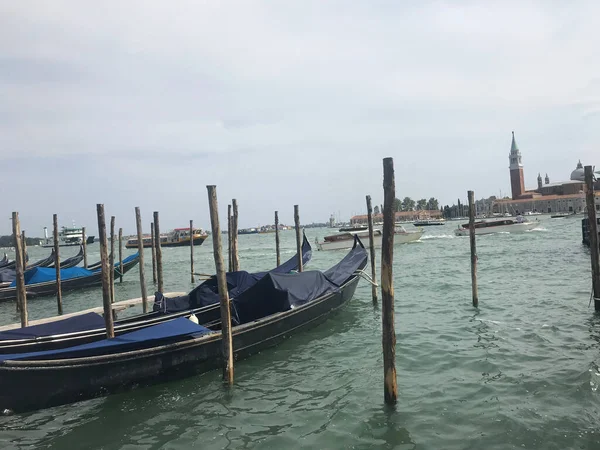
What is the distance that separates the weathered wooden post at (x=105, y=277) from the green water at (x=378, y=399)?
4.40ft

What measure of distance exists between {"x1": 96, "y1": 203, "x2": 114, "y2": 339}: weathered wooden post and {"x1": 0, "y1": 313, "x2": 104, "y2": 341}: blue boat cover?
1.59 ft

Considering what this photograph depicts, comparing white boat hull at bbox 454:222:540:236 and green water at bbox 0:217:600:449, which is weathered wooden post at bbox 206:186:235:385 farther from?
white boat hull at bbox 454:222:540:236

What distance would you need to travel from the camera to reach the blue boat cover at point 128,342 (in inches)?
212

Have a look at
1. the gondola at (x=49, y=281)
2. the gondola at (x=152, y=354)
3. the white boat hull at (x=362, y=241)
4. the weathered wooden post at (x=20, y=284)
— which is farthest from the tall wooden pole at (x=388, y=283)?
the white boat hull at (x=362, y=241)

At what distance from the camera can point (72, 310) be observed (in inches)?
532

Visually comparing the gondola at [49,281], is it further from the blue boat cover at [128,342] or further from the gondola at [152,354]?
the blue boat cover at [128,342]

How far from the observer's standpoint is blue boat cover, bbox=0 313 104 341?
256 inches

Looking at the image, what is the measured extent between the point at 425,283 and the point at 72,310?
10912mm

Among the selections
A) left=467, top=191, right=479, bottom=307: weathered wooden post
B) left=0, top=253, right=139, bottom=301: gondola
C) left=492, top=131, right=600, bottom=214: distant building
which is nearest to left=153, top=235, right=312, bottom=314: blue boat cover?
left=467, top=191, right=479, bottom=307: weathered wooden post

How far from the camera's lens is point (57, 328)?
689 cm

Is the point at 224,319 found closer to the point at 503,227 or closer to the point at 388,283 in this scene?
the point at 388,283

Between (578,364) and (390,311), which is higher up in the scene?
(390,311)

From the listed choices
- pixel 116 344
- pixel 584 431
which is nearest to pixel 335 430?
pixel 584 431

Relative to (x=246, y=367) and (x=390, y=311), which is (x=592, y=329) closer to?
(x=390, y=311)
